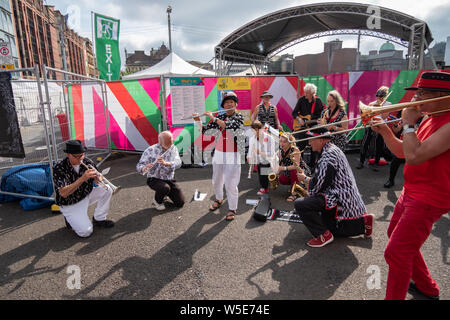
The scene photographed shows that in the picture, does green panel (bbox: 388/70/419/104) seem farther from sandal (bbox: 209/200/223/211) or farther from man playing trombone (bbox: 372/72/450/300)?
man playing trombone (bbox: 372/72/450/300)

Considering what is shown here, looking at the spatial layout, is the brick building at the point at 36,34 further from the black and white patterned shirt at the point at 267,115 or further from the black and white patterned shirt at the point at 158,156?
the black and white patterned shirt at the point at 158,156

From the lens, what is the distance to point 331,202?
3.33m

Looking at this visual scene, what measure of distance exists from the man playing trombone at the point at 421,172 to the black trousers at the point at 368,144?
510 centimetres

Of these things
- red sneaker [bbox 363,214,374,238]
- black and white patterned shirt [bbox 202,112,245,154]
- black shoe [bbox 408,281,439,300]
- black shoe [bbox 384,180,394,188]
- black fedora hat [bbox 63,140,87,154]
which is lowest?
black shoe [bbox 408,281,439,300]

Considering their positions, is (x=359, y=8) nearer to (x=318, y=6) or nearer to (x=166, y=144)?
(x=318, y=6)

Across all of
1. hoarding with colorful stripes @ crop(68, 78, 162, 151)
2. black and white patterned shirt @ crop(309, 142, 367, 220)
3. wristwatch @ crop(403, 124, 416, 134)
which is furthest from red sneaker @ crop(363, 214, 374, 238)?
hoarding with colorful stripes @ crop(68, 78, 162, 151)

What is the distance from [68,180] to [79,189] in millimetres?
241

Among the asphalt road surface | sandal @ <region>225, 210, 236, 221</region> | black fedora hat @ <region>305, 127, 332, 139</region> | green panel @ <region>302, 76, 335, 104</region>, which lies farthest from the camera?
green panel @ <region>302, 76, 335, 104</region>

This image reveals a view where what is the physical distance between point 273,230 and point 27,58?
45.4 m

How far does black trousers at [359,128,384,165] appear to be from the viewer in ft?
22.7

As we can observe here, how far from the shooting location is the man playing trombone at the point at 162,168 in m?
4.66

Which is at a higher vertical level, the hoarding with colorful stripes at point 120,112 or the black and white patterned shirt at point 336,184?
the hoarding with colorful stripes at point 120,112

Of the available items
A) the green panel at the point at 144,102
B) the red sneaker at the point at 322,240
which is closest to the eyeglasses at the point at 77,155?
the red sneaker at the point at 322,240

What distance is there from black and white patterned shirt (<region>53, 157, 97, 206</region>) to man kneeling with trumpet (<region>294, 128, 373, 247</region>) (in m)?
3.18
